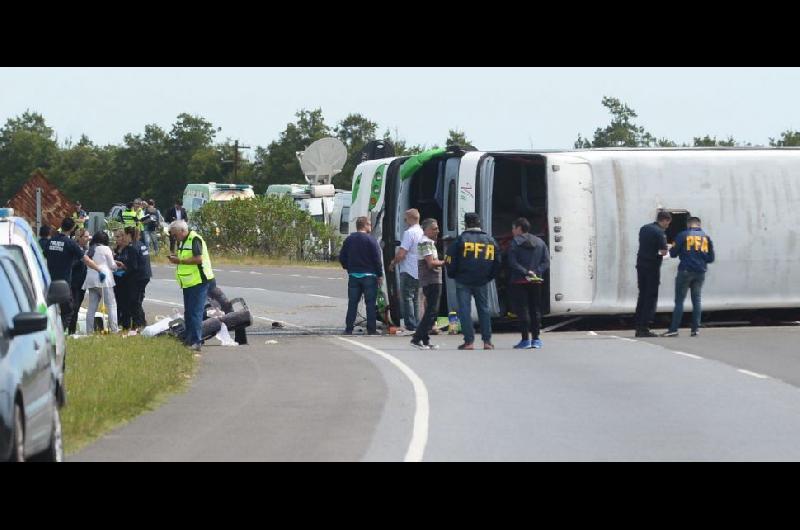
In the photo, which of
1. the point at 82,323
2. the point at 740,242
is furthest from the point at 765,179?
the point at 82,323

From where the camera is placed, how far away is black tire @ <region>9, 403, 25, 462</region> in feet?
30.5

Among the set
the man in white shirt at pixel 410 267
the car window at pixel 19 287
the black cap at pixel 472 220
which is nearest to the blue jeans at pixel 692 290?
the man in white shirt at pixel 410 267

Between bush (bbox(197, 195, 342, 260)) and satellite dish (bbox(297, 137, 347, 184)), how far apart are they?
1535 millimetres

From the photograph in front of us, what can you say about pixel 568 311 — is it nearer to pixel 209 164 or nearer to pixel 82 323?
pixel 82 323

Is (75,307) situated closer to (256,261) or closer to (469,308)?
(469,308)

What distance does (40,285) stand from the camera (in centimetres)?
1278

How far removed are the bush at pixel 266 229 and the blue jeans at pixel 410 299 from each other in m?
24.7

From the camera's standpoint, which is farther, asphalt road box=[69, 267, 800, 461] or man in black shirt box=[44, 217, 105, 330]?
man in black shirt box=[44, 217, 105, 330]

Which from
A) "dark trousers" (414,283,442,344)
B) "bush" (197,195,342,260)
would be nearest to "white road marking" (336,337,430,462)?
"dark trousers" (414,283,442,344)

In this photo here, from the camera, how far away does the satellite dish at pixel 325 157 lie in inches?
1999

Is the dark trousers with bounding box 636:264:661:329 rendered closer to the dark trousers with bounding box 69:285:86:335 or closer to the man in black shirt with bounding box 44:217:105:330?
the man in black shirt with bounding box 44:217:105:330

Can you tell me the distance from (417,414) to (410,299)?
10567mm

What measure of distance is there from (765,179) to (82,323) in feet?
35.5

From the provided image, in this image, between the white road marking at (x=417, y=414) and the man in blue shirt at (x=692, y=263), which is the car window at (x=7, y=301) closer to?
the white road marking at (x=417, y=414)
